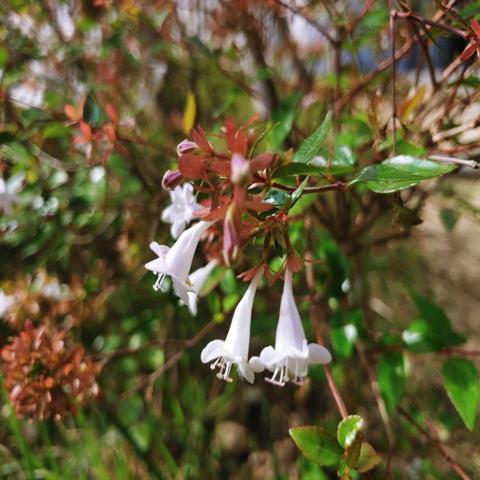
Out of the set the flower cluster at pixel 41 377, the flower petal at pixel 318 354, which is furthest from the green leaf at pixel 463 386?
the flower cluster at pixel 41 377

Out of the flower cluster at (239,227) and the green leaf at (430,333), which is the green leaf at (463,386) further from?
the flower cluster at (239,227)

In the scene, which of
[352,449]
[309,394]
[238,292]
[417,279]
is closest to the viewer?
[352,449]

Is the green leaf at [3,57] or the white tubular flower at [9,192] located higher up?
the green leaf at [3,57]

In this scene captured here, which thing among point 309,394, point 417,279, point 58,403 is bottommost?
point 309,394

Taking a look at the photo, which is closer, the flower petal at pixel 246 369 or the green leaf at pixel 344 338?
the flower petal at pixel 246 369

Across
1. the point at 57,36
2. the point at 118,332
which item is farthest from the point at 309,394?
the point at 57,36

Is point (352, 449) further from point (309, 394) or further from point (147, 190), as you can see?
point (309, 394)
